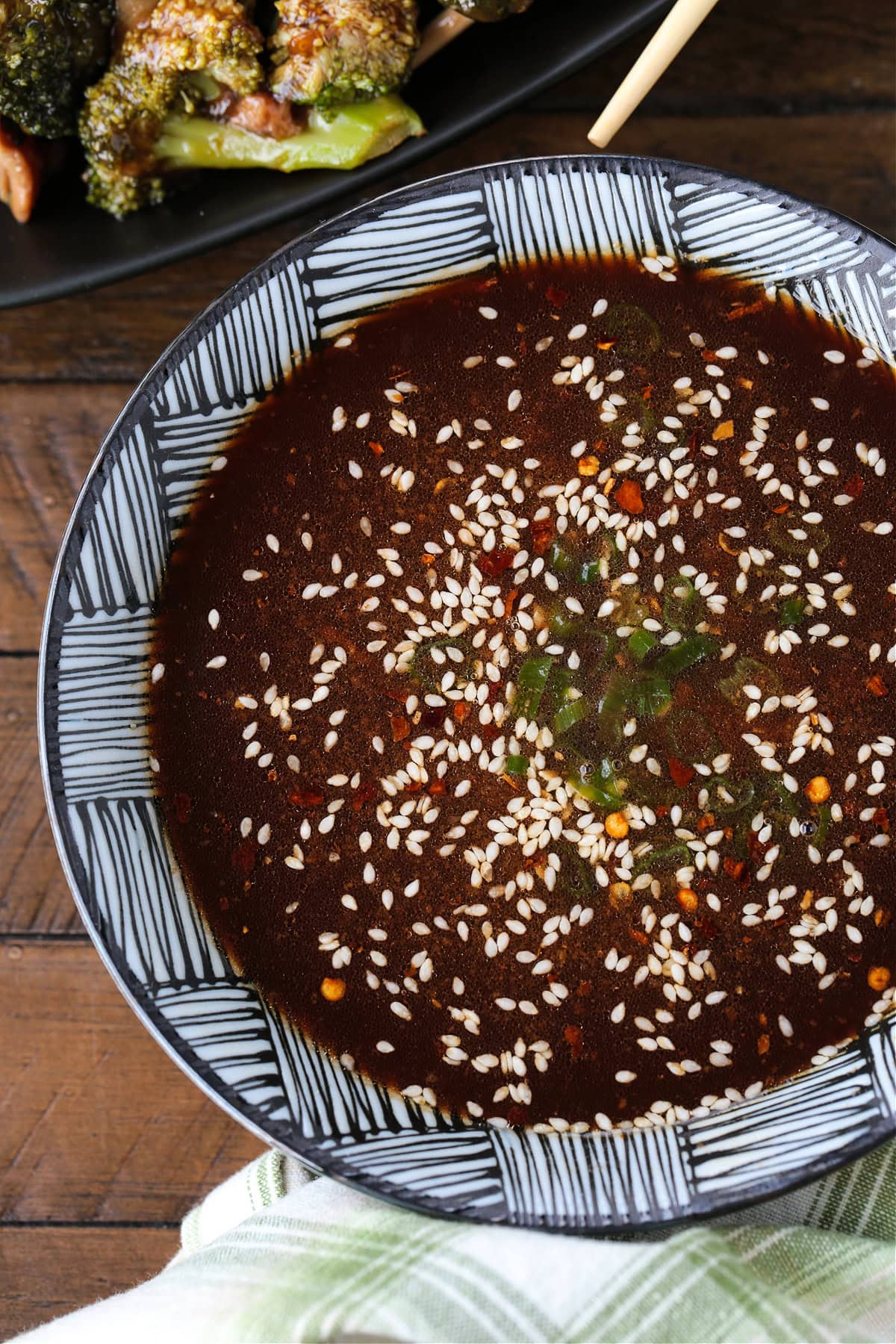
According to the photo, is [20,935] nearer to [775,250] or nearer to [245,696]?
[245,696]

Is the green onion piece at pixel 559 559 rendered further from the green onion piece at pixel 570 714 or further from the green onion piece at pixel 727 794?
the green onion piece at pixel 727 794

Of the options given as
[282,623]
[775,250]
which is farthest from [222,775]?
[775,250]

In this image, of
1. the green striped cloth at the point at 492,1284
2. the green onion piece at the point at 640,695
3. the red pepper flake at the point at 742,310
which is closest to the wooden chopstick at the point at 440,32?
the red pepper flake at the point at 742,310

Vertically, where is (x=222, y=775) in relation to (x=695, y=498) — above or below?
below

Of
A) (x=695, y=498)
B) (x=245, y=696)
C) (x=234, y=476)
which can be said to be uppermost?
(x=234, y=476)

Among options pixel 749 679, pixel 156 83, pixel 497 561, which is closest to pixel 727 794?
pixel 749 679

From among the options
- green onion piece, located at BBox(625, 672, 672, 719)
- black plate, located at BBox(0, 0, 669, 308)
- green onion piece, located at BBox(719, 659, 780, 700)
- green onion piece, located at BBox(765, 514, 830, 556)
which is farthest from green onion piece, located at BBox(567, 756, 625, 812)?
black plate, located at BBox(0, 0, 669, 308)

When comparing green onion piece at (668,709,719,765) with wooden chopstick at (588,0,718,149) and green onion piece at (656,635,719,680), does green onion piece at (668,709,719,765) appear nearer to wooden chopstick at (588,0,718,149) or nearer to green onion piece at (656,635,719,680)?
green onion piece at (656,635,719,680)
